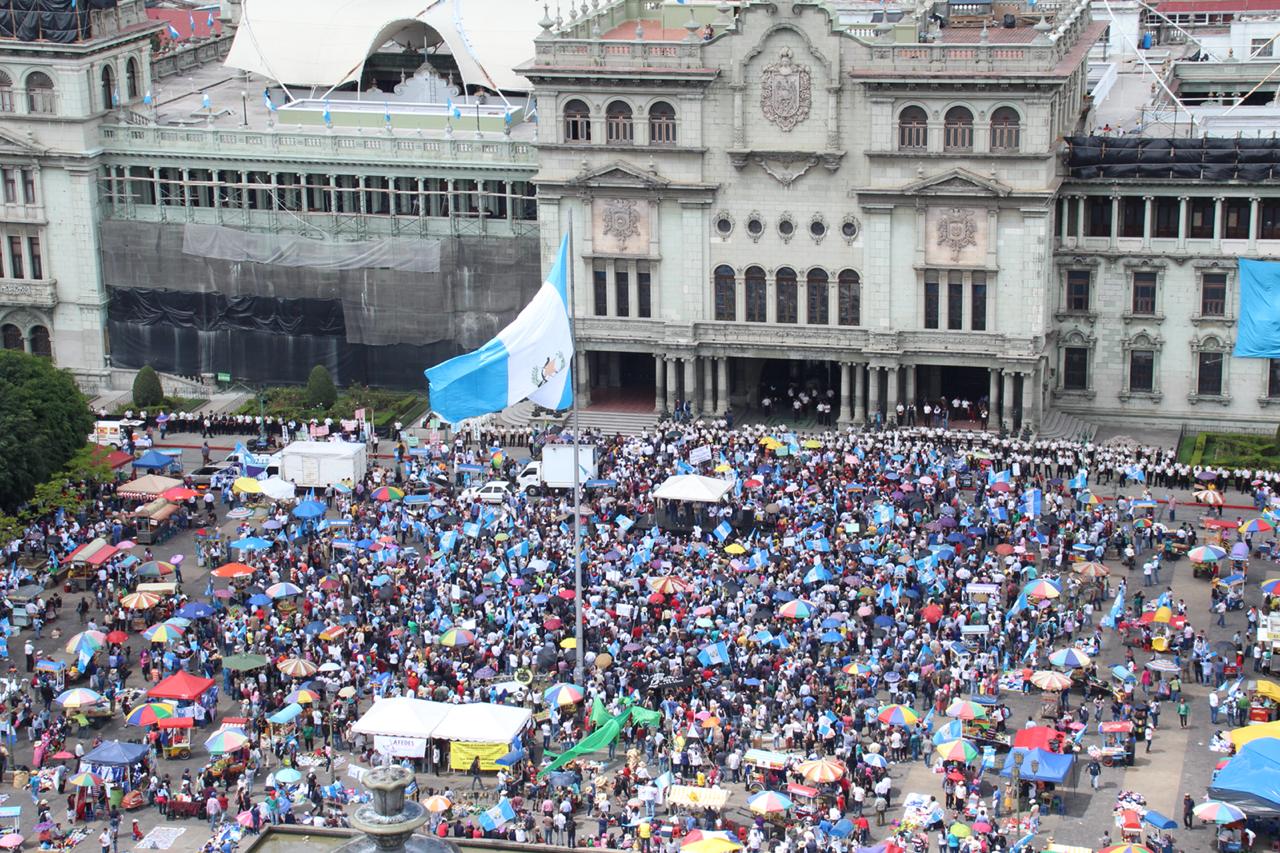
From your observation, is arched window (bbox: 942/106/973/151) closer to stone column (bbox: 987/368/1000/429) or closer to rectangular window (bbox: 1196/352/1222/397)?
stone column (bbox: 987/368/1000/429)

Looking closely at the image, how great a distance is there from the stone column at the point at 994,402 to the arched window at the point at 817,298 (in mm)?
8424

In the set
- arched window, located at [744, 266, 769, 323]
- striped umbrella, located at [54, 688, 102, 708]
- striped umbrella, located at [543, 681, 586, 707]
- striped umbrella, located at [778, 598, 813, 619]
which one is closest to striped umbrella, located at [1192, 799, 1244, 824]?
striped umbrella, located at [778, 598, 813, 619]

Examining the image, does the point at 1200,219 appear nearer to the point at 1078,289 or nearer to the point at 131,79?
the point at 1078,289

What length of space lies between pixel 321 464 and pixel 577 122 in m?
21.8

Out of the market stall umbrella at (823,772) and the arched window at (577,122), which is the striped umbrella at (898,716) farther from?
the arched window at (577,122)

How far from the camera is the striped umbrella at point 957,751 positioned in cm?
7212

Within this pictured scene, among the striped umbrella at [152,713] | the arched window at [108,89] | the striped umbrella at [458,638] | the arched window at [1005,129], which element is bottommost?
the striped umbrella at [152,713]

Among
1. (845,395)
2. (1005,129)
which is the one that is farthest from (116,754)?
(1005,129)

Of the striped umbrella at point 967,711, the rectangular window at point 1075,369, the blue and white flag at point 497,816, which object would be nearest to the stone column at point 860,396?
the rectangular window at point 1075,369

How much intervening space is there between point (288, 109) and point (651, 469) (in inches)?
1308

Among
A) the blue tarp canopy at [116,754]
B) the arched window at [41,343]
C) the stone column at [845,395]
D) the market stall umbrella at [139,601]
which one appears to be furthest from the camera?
the arched window at [41,343]

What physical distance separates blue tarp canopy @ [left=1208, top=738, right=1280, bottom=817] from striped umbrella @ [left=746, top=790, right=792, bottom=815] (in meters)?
12.6

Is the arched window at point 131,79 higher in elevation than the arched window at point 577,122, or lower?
higher

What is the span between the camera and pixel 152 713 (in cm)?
7806
